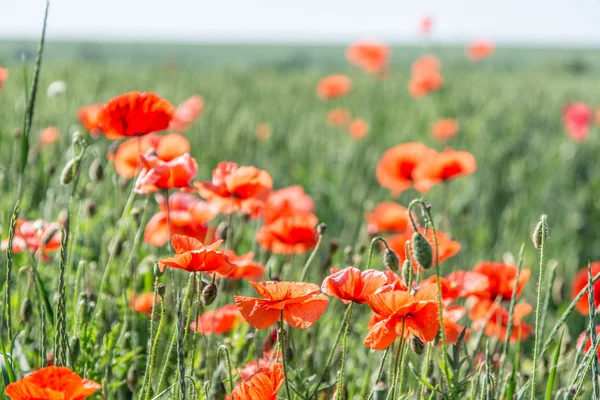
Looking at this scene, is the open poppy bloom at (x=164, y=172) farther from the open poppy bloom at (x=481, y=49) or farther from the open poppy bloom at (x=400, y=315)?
the open poppy bloom at (x=481, y=49)

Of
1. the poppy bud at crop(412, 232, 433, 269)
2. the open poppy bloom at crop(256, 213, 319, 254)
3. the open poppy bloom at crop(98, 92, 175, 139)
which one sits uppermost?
the open poppy bloom at crop(98, 92, 175, 139)

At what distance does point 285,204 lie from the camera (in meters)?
1.68

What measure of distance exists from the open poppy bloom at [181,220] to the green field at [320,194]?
0.36 feet

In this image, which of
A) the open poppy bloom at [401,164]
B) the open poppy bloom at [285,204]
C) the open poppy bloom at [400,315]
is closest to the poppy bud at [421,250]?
the open poppy bloom at [400,315]

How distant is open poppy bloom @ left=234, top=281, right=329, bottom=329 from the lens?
0.86 metres

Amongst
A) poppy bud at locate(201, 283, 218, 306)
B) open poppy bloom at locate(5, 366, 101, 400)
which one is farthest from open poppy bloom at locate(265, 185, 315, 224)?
open poppy bloom at locate(5, 366, 101, 400)

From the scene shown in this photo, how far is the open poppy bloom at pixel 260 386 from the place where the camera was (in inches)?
32.2

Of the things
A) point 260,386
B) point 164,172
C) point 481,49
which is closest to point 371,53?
point 481,49

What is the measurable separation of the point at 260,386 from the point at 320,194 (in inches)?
92.7

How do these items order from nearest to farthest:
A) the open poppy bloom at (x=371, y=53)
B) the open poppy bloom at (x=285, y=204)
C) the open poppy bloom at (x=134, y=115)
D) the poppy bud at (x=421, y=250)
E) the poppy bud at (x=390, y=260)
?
the poppy bud at (x=421, y=250) → the poppy bud at (x=390, y=260) → the open poppy bloom at (x=134, y=115) → the open poppy bloom at (x=285, y=204) → the open poppy bloom at (x=371, y=53)

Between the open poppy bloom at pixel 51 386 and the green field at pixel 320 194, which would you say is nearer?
the open poppy bloom at pixel 51 386

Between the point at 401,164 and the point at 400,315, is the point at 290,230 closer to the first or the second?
the point at 400,315

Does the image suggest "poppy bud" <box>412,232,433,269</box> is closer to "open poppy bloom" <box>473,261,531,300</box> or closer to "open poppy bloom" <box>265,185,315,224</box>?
"open poppy bloom" <box>473,261,531,300</box>

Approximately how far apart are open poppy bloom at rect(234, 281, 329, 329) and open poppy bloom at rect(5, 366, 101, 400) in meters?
0.22
